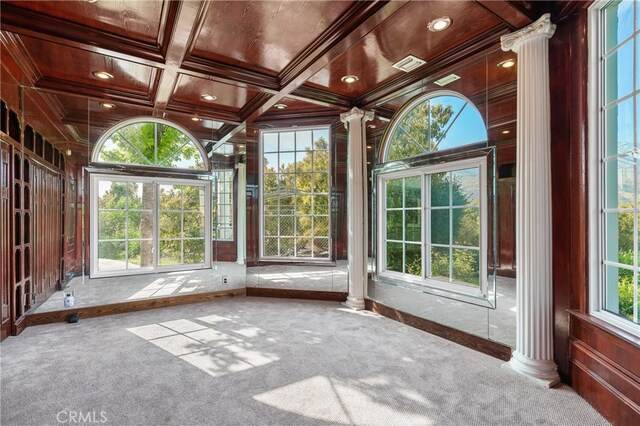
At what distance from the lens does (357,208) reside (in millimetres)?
4496

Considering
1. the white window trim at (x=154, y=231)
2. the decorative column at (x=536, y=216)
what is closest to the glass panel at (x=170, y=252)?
the white window trim at (x=154, y=231)

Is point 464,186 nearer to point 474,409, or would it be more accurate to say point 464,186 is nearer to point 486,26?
point 486,26

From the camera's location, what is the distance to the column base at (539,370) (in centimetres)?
239

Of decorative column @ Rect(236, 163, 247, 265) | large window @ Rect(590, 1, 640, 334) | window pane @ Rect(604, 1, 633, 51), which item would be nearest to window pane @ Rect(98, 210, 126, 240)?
decorative column @ Rect(236, 163, 247, 265)

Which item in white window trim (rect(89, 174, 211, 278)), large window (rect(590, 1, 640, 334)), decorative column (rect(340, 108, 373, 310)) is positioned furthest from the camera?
decorative column (rect(340, 108, 373, 310))

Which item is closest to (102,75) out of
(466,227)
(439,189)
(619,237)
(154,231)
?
(154,231)

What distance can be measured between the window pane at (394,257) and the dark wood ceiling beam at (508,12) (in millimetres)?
2529

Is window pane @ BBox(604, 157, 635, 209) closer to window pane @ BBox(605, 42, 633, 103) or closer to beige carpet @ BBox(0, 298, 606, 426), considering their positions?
window pane @ BBox(605, 42, 633, 103)

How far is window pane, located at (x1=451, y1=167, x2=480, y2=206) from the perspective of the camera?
3188 mm

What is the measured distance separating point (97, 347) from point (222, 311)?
4.84ft

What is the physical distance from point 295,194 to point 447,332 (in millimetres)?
2891

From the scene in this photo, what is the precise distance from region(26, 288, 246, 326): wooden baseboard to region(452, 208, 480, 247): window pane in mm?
3406

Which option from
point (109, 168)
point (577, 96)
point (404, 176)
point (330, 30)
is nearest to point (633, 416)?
point (577, 96)

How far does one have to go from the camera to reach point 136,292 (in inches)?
175
